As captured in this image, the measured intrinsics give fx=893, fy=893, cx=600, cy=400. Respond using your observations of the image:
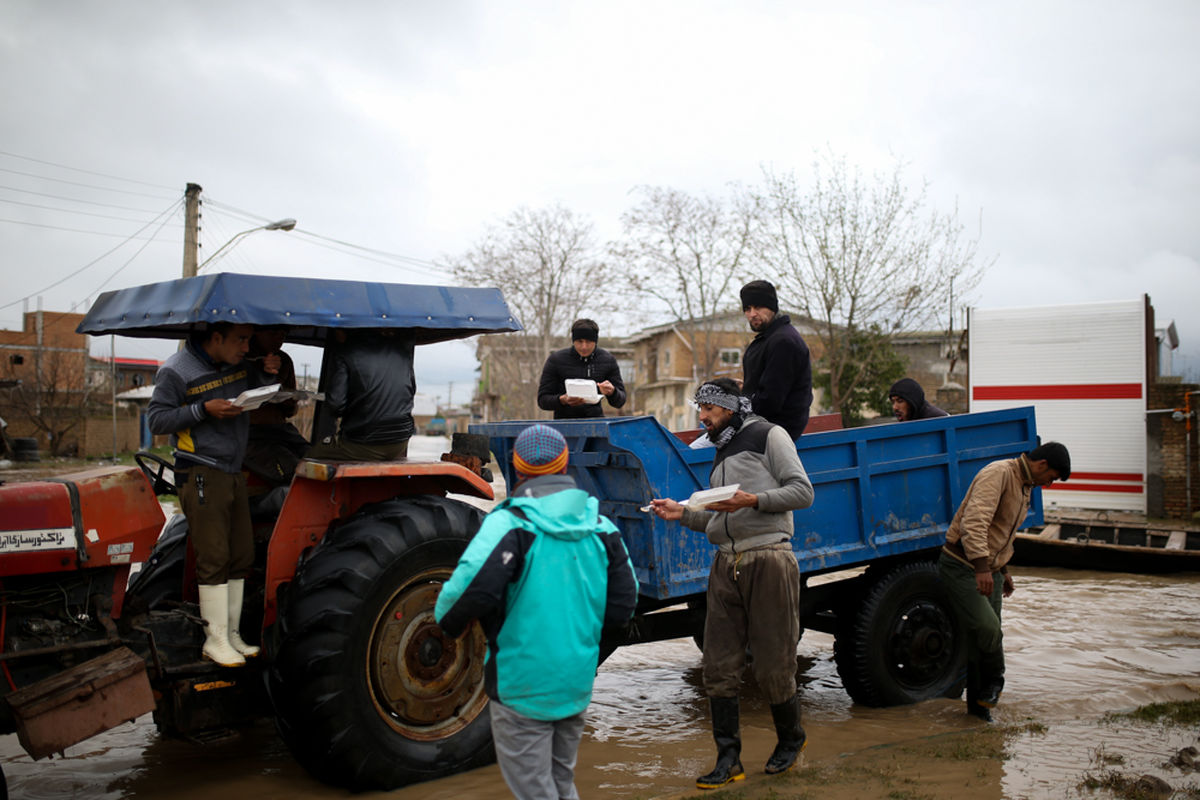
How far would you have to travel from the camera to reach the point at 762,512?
A: 450cm

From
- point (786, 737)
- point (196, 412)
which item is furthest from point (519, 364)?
point (196, 412)

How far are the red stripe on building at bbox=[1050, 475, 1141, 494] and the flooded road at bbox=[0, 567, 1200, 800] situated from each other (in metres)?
7.93

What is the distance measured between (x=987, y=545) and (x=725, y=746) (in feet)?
7.03

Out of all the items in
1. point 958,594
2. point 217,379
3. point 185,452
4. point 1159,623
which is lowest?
point 1159,623

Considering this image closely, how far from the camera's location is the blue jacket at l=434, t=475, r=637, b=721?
2.91 m

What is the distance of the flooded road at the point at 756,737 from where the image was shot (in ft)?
14.5

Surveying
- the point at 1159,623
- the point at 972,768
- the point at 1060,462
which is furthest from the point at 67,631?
the point at 1159,623

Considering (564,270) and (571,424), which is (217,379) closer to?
(571,424)

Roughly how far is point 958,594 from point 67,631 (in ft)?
16.0

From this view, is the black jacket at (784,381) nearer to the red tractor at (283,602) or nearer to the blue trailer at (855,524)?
the blue trailer at (855,524)

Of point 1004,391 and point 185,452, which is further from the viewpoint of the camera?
point 1004,391

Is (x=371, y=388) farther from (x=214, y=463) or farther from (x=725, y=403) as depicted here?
(x=725, y=403)

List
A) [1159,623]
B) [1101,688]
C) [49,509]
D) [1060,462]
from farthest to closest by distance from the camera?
[1159,623] → [1101,688] → [1060,462] → [49,509]

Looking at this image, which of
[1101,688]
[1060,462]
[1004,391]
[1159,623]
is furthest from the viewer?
[1004,391]
